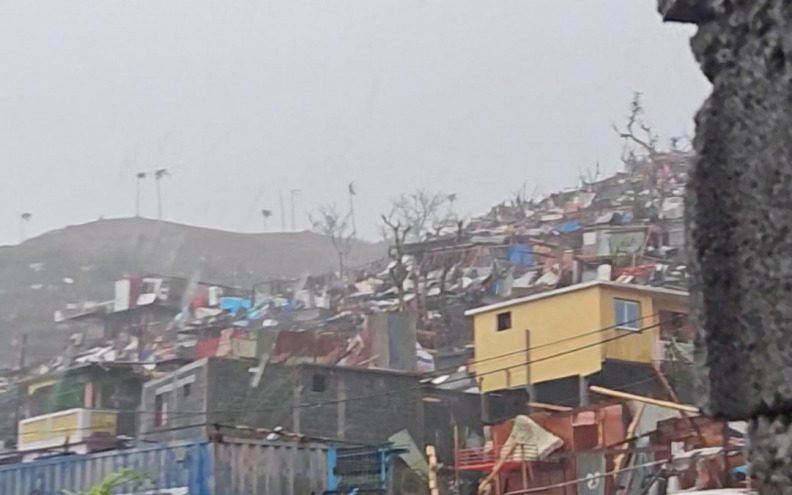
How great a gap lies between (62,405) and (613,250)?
1572 centimetres

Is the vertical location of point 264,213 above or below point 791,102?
above

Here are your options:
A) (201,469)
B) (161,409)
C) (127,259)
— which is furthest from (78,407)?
(127,259)

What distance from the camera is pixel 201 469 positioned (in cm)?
1616

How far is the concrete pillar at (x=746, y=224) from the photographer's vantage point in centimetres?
127

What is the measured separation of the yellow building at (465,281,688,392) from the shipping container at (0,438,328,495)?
7.57 m

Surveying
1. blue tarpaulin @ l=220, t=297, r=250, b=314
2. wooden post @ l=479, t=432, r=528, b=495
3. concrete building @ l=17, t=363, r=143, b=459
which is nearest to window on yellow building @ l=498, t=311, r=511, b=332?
wooden post @ l=479, t=432, r=528, b=495

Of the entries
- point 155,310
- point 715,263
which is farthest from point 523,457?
point 155,310

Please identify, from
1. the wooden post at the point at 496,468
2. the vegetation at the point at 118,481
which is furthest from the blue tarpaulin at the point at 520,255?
the vegetation at the point at 118,481

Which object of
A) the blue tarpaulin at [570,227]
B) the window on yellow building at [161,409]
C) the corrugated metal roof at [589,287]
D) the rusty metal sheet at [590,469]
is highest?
the blue tarpaulin at [570,227]

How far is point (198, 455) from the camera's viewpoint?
53.3ft

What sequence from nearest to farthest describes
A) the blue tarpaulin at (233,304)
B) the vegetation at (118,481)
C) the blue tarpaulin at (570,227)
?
the vegetation at (118,481) < the blue tarpaulin at (570,227) < the blue tarpaulin at (233,304)

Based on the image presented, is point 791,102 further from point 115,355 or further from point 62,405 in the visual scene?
point 115,355

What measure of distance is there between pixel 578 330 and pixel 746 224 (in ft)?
75.4

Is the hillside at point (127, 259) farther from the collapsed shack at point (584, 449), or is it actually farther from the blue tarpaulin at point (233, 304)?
the collapsed shack at point (584, 449)
